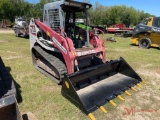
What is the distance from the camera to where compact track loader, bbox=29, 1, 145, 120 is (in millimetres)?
4340

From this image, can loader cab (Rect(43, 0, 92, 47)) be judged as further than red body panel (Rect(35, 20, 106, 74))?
Yes

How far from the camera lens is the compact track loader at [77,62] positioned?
434 centimetres

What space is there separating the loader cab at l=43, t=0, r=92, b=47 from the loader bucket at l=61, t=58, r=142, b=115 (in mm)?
1532

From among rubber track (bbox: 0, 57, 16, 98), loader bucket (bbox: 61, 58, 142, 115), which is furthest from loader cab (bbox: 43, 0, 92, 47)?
rubber track (bbox: 0, 57, 16, 98)

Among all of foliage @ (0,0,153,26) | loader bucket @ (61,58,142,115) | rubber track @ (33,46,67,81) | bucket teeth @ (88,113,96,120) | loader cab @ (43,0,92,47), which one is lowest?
bucket teeth @ (88,113,96,120)

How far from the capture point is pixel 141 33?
12766 millimetres

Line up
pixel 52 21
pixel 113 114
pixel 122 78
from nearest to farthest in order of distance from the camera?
pixel 113 114
pixel 122 78
pixel 52 21

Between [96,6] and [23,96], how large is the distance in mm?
58287

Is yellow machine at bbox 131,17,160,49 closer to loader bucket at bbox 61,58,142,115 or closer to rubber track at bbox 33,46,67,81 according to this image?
loader bucket at bbox 61,58,142,115

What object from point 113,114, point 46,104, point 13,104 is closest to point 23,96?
point 46,104

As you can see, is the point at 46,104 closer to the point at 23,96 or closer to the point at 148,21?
the point at 23,96

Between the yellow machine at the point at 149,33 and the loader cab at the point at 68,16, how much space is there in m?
7.27

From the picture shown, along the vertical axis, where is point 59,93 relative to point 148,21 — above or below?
below

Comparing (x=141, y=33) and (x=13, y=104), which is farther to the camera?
(x=141, y=33)
